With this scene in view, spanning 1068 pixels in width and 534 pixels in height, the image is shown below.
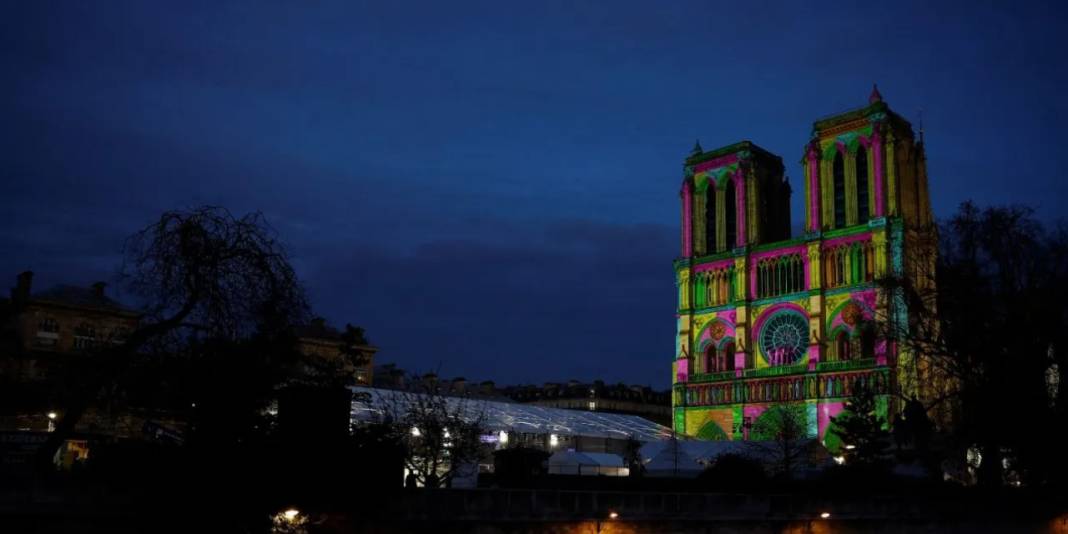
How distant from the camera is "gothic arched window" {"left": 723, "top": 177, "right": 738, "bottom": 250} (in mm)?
90938

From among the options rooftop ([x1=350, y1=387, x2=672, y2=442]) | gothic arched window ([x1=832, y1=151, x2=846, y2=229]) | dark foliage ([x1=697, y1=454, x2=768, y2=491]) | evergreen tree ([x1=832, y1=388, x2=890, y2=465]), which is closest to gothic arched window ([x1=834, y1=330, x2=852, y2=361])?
gothic arched window ([x1=832, y1=151, x2=846, y2=229])

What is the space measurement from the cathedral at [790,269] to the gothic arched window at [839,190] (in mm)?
108

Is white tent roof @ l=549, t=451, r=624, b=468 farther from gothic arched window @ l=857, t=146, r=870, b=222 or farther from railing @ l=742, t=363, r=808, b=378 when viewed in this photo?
gothic arched window @ l=857, t=146, r=870, b=222

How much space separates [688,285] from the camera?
91.4 metres

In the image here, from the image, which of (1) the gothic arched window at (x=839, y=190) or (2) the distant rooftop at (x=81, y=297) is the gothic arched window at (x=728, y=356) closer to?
(1) the gothic arched window at (x=839, y=190)

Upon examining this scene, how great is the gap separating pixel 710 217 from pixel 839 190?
12733 mm

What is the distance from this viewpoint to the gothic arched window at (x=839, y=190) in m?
83.6

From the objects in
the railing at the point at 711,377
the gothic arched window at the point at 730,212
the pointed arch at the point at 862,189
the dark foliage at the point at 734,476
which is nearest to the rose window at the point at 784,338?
the railing at the point at 711,377

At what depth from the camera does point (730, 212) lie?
91.6 metres

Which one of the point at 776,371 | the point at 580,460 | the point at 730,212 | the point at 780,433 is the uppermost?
the point at 730,212

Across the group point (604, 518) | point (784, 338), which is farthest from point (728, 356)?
point (604, 518)

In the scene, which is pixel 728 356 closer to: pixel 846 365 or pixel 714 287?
pixel 714 287

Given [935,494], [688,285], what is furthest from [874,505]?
[688,285]

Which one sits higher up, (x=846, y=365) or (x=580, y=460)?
(x=846, y=365)
